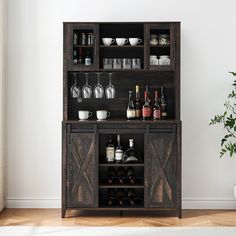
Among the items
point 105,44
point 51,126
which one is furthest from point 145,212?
point 105,44

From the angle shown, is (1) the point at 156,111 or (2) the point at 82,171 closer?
(2) the point at 82,171

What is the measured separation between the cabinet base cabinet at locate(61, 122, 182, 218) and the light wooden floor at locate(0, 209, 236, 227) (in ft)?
0.33

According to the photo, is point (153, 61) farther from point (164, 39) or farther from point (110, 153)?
point (110, 153)

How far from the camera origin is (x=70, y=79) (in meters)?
5.10

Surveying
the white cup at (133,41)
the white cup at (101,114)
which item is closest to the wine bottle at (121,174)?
the white cup at (101,114)

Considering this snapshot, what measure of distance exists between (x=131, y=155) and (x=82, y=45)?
3.99ft

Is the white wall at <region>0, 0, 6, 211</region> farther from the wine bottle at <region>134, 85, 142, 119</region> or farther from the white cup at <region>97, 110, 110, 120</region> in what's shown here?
the wine bottle at <region>134, 85, 142, 119</region>

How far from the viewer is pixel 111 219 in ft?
15.7

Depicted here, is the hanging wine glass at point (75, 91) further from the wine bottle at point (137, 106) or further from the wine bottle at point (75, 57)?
the wine bottle at point (137, 106)

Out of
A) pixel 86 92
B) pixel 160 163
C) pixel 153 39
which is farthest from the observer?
pixel 86 92

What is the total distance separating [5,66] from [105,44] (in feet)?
3.71

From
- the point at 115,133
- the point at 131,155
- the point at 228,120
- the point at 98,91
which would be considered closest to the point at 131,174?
the point at 131,155

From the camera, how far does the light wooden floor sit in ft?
15.2

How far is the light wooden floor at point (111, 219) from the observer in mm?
4645
